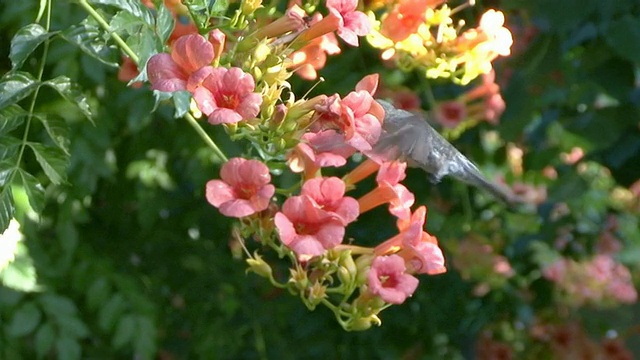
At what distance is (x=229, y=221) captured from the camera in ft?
11.2

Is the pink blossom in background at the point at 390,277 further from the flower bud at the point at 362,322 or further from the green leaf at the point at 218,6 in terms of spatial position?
the green leaf at the point at 218,6

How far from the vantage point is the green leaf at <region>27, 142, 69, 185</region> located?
1680mm

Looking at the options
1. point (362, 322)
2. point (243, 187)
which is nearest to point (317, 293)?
point (362, 322)

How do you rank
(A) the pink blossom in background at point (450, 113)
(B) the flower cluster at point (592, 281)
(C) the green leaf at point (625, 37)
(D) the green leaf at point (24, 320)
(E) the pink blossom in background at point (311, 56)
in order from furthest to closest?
(B) the flower cluster at point (592, 281) → (A) the pink blossom in background at point (450, 113) → (D) the green leaf at point (24, 320) → (C) the green leaf at point (625, 37) → (E) the pink blossom in background at point (311, 56)

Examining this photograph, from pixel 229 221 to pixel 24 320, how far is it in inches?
32.6

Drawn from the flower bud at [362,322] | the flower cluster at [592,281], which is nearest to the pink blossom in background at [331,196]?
the flower bud at [362,322]

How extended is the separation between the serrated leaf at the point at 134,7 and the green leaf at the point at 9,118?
8.5 inches

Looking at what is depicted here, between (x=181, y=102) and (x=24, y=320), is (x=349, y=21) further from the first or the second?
(x=24, y=320)

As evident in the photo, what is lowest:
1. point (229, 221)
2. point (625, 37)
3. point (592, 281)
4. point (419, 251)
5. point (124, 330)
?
point (592, 281)

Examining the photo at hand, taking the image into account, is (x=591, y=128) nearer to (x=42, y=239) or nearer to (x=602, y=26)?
(x=602, y=26)

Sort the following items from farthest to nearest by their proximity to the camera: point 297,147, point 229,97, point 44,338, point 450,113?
point 450,113
point 44,338
point 297,147
point 229,97

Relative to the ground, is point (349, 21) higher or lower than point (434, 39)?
higher

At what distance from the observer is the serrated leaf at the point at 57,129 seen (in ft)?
5.69

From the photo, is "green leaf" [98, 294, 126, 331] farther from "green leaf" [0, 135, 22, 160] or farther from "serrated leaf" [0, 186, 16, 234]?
"serrated leaf" [0, 186, 16, 234]
